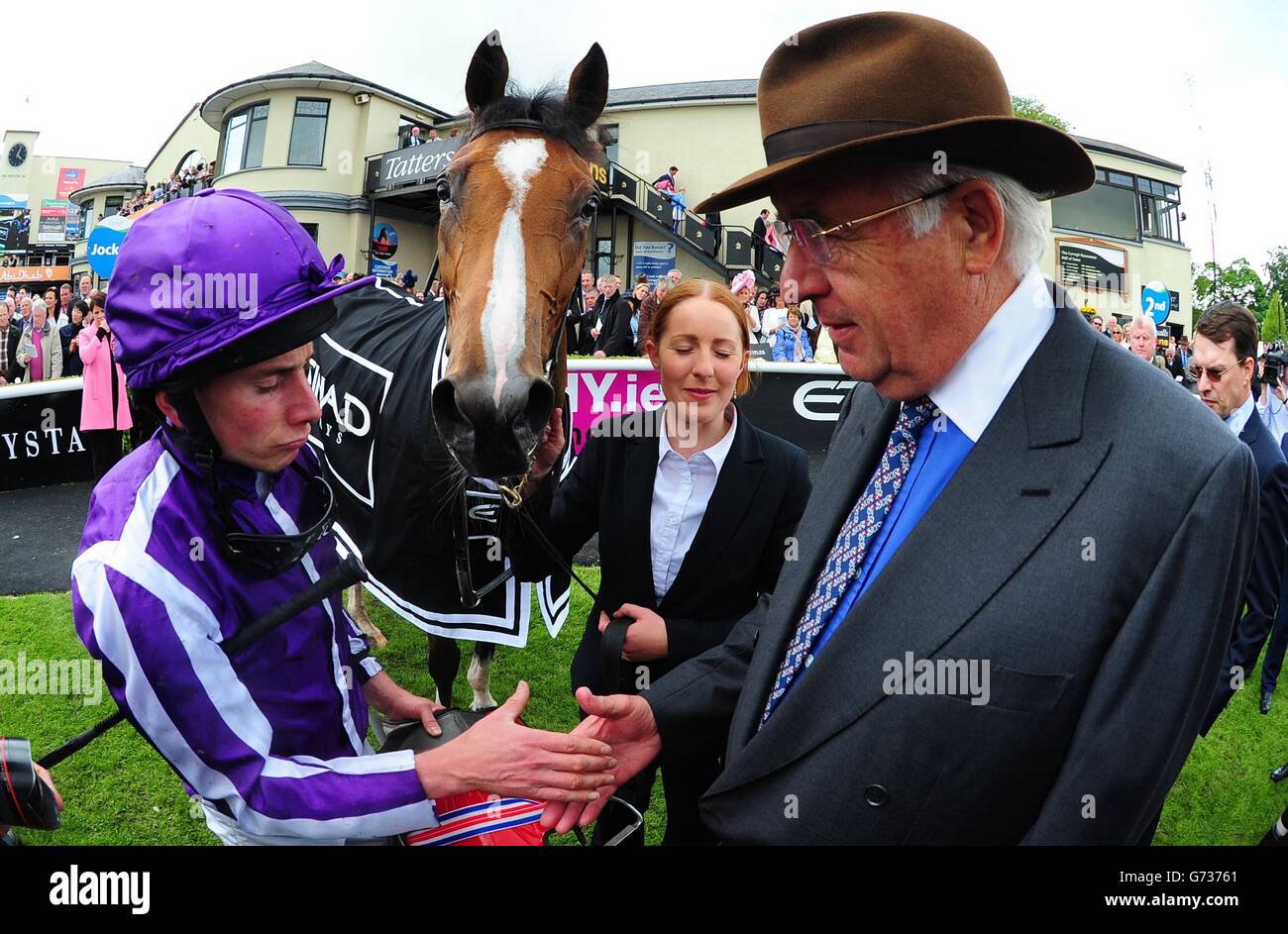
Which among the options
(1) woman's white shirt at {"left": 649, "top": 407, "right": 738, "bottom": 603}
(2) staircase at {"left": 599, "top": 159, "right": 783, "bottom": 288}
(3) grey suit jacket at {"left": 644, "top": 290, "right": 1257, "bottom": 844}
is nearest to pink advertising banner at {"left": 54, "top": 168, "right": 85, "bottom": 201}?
(2) staircase at {"left": 599, "top": 159, "right": 783, "bottom": 288}

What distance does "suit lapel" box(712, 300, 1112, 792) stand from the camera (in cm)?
115

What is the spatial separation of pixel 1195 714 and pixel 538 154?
2597 mm

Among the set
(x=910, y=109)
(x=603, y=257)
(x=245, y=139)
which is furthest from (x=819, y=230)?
(x=245, y=139)

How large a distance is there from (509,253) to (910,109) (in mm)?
1603

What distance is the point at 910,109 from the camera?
4.09 feet

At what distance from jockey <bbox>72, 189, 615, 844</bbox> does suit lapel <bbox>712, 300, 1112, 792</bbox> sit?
1.62 ft

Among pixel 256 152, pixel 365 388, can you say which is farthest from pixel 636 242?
pixel 365 388

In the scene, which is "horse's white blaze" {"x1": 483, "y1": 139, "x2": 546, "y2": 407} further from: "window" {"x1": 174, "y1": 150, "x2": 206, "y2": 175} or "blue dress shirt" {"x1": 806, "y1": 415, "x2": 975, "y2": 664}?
"window" {"x1": 174, "y1": 150, "x2": 206, "y2": 175}

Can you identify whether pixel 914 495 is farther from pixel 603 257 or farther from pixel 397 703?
pixel 603 257

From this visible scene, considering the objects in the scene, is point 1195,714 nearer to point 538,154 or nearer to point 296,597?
point 296,597

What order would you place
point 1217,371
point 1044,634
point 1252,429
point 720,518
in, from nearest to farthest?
point 1044,634
point 720,518
point 1252,429
point 1217,371

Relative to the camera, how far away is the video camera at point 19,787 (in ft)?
4.47

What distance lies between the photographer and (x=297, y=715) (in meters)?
1.56

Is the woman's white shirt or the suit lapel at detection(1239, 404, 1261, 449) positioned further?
the suit lapel at detection(1239, 404, 1261, 449)
